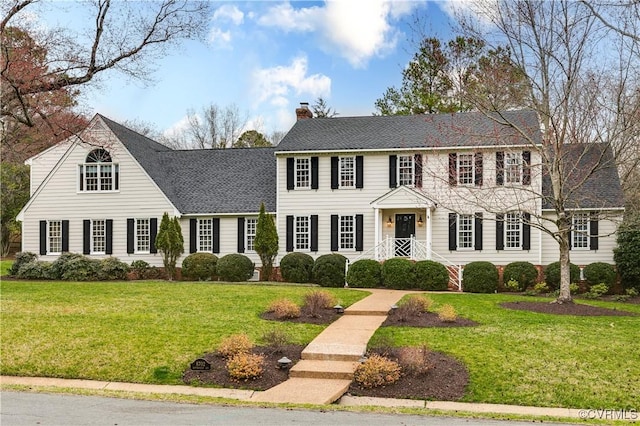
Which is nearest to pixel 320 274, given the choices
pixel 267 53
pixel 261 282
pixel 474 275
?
pixel 261 282

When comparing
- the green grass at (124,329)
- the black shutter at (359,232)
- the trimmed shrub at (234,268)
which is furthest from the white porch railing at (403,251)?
the green grass at (124,329)

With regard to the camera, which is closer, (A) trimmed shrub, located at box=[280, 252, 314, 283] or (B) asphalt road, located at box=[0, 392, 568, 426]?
(B) asphalt road, located at box=[0, 392, 568, 426]

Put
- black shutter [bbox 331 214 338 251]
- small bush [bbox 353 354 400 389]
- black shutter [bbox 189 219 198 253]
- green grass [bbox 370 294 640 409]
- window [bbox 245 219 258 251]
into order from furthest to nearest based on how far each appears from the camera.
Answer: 1. black shutter [bbox 189 219 198 253]
2. window [bbox 245 219 258 251]
3. black shutter [bbox 331 214 338 251]
4. small bush [bbox 353 354 400 389]
5. green grass [bbox 370 294 640 409]

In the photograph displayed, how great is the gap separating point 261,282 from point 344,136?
7.41 m

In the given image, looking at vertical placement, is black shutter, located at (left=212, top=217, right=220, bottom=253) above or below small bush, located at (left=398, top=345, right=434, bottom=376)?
above

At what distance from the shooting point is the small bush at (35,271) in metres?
25.8

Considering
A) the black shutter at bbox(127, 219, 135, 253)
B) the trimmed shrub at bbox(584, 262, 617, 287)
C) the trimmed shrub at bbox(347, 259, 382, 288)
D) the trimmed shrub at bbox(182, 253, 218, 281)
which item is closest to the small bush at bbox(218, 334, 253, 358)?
the trimmed shrub at bbox(347, 259, 382, 288)

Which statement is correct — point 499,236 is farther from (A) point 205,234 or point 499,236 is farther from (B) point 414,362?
(B) point 414,362

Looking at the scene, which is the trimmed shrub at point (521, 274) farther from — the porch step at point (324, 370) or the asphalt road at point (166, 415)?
the asphalt road at point (166, 415)

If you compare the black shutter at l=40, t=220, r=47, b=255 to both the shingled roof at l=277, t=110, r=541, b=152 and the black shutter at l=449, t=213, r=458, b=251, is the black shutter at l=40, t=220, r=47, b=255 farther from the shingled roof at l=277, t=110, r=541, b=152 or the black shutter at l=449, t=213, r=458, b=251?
the black shutter at l=449, t=213, r=458, b=251

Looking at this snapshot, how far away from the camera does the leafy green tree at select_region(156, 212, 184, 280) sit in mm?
26578

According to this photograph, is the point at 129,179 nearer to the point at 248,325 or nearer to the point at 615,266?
the point at 248,325

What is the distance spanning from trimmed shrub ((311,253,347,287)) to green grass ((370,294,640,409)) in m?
8.72

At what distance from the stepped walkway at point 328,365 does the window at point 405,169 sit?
12.0 metres
